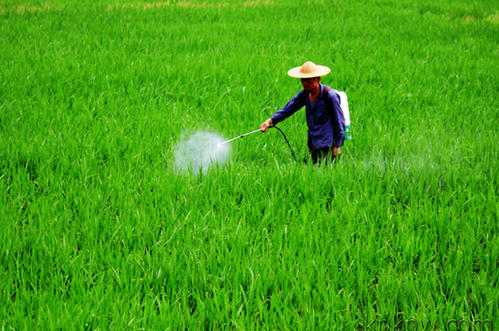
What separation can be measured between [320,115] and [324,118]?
43 mm

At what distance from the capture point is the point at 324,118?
3648mm

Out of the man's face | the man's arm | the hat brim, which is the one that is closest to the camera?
the hat brim

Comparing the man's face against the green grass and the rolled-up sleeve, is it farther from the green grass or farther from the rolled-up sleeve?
the green grass

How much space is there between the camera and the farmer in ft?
11.6

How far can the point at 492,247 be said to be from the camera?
8.11 feet

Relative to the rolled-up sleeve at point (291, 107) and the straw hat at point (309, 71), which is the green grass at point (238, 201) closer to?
the rolled-up sleeve at point (291, 107)

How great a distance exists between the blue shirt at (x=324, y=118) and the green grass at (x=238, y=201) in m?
0.29

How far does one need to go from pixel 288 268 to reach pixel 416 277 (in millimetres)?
687

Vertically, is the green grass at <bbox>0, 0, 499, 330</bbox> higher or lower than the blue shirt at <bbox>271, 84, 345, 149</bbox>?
lower

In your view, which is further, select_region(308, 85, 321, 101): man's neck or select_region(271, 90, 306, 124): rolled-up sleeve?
select_region(271, 90, 306, 124): rolled-up sleeve

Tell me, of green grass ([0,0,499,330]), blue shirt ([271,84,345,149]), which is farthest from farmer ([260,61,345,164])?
green grass ([0,0,499,330])

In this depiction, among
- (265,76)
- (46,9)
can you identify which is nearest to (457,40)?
(265,76)

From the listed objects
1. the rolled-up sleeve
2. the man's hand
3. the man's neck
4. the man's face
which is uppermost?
the man's face

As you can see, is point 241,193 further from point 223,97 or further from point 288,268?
point 223,97
